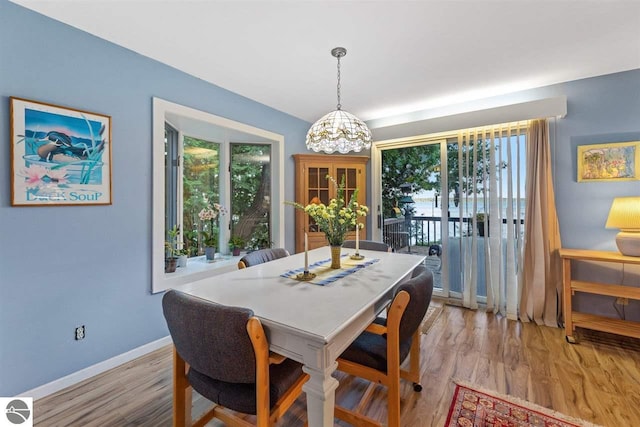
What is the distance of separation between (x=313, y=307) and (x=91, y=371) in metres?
1.95

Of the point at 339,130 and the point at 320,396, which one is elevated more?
the point at 339,130

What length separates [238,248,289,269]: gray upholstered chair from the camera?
2.10m

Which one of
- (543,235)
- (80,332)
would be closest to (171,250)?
(80,332)

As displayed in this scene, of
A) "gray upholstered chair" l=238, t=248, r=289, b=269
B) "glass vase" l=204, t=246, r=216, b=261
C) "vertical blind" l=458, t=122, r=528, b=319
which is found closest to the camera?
"gray upholstered chair" l=238, t=248, r=289, b=269

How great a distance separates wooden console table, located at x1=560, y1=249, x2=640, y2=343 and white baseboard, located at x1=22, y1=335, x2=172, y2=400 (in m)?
3.72

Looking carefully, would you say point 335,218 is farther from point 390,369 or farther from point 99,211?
point 99,211

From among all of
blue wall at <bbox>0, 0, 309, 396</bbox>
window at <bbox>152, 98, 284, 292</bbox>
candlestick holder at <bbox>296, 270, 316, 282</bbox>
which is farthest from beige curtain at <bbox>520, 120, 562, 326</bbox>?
blue wall at <bbox>0, 0, 309, 396</bbox>

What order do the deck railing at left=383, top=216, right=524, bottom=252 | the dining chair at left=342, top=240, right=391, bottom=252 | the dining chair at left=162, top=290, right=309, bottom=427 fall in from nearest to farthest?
the dining chair at left=162, top=290, right=309, bottom=427, the dining chair at left=342, top=240, right=391, bottom=252, the deck railing at left=383, top=216, right=524, bottom=252

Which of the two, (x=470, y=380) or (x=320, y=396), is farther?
(x=470, y=380)

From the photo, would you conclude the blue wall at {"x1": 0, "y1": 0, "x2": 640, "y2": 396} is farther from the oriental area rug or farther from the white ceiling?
the oriental area rug

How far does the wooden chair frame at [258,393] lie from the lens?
104 cm

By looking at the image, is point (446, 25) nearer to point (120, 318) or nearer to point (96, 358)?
point (120, 318)

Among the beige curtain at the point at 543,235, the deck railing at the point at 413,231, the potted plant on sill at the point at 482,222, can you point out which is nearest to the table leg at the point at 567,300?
the beige curtain at the point at 543,235

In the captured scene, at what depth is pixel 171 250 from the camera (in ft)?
9.89
